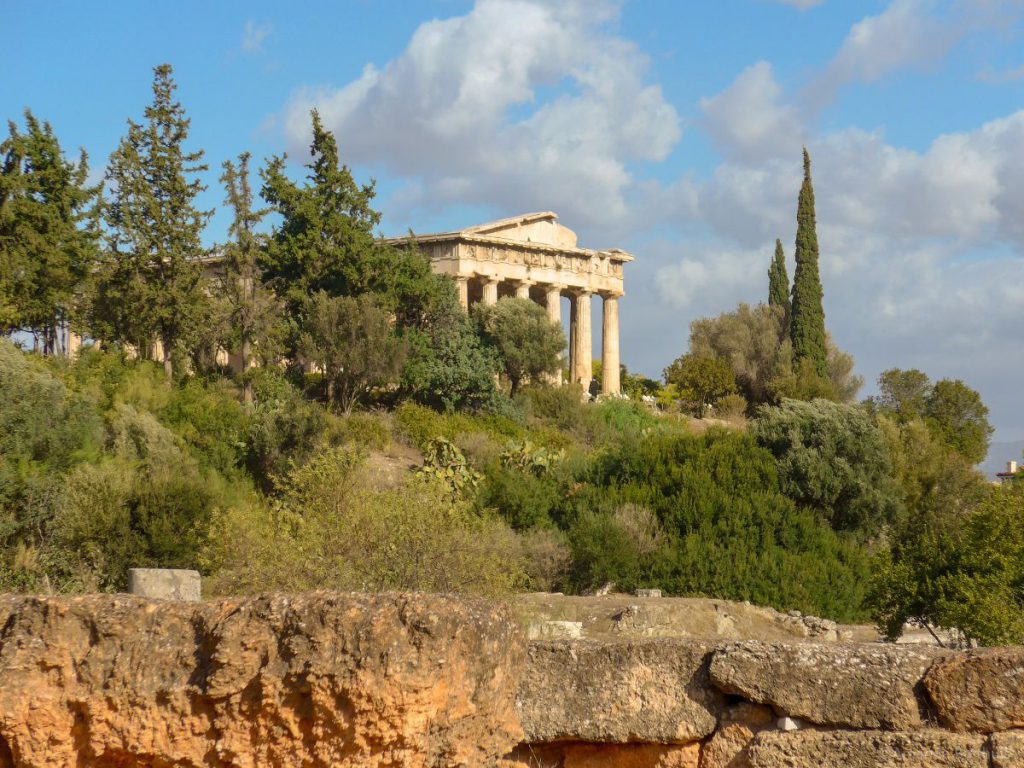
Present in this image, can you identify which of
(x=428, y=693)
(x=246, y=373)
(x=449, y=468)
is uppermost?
Result: (x=246, y=373)

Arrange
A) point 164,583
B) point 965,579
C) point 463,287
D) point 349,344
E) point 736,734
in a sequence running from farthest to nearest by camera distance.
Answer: point 463,287 → point 349,344 → point 965,579 → point 164,583 → point 736,734

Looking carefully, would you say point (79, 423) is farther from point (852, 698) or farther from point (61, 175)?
point (852, 698)

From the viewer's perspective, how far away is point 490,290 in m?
52.8

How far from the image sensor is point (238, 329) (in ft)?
139

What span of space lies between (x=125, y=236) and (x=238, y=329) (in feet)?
17.1

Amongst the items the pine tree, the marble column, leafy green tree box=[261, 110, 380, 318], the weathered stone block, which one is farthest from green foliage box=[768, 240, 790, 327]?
the weathered stone block

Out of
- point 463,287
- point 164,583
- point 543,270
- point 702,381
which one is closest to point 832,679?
point 164,583

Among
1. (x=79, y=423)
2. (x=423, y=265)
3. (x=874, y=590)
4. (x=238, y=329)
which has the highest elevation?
(x=423, y=265)

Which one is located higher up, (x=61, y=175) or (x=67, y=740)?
(x=61, y=175)

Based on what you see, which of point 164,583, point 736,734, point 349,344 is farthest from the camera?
point 349,344

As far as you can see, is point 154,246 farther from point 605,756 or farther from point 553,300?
point 605,756

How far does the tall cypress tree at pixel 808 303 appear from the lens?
55.6 meters

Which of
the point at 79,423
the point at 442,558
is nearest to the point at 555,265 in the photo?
the point at 79,423

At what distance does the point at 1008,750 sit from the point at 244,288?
132 feet
